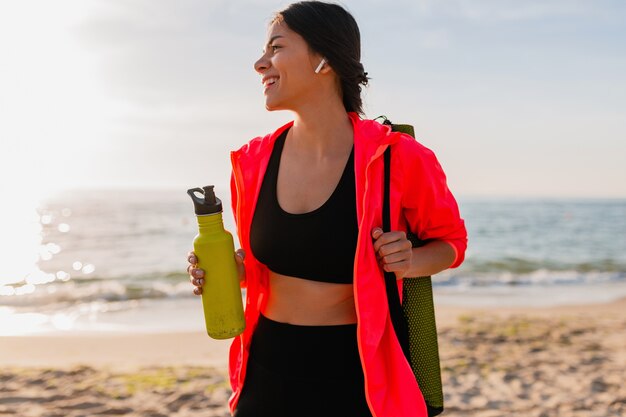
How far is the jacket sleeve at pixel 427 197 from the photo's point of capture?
208 centimetres

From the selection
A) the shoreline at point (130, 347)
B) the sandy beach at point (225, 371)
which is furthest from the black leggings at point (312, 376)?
the shoreline at point (130, 347)

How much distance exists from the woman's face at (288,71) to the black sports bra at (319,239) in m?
0.31

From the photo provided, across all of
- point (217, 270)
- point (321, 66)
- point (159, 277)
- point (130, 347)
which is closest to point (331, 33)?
point (321, 66)

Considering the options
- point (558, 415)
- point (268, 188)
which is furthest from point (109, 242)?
point (268, 188)

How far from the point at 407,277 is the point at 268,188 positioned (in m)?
0.63

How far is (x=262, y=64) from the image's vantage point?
229cm

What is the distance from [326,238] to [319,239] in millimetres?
25

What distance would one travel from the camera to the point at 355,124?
89.4 inches

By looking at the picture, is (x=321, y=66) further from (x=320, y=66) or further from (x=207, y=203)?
(x=207, y=203)

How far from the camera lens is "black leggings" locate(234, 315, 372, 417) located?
6.80ft

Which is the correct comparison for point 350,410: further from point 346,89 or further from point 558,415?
point 558,415

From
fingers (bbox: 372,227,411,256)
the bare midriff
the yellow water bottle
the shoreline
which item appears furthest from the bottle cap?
the shoreline

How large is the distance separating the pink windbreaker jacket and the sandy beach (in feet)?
12.0

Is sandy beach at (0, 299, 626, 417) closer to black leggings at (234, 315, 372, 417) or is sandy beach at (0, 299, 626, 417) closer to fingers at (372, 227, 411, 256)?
black leggings at (234, 315, 372, 417)
